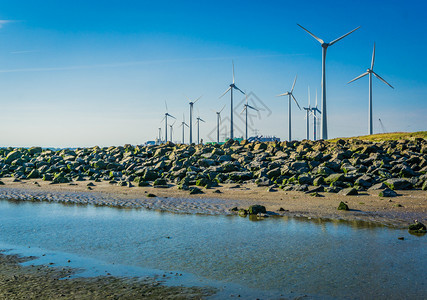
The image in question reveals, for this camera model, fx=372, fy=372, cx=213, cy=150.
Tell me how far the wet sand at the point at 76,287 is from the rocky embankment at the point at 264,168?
48.2ft

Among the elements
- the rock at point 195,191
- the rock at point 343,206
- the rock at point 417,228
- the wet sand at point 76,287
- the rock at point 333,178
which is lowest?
the wet sand at point 76,287

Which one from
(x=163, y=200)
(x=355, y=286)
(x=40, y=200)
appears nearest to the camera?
(x=355, y=286)

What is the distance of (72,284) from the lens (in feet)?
26.5

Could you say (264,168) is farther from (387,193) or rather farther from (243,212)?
(243,212)

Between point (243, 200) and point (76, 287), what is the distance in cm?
1337

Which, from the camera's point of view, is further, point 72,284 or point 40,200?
point 40,200

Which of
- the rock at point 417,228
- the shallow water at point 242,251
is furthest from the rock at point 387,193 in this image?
the rock at point 417,228

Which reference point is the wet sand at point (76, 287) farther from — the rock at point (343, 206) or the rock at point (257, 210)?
the rock at point (343, 206)

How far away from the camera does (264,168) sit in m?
26.8

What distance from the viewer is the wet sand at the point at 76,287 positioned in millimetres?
7398

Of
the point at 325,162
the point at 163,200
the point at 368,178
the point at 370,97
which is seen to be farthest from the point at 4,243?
the point at 370,97

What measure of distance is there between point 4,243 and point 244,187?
1501 centimetres

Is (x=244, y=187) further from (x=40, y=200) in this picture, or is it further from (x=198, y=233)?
(x=40, y=200)

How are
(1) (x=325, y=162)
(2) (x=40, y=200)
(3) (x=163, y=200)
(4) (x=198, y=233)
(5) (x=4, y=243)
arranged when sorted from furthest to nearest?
(1) (x=325, y=162) < (2) (x=40, y=200) < (3) (x=163, y=200) < (4) (x=198, y=233) < (5) (x=4, y=243)
